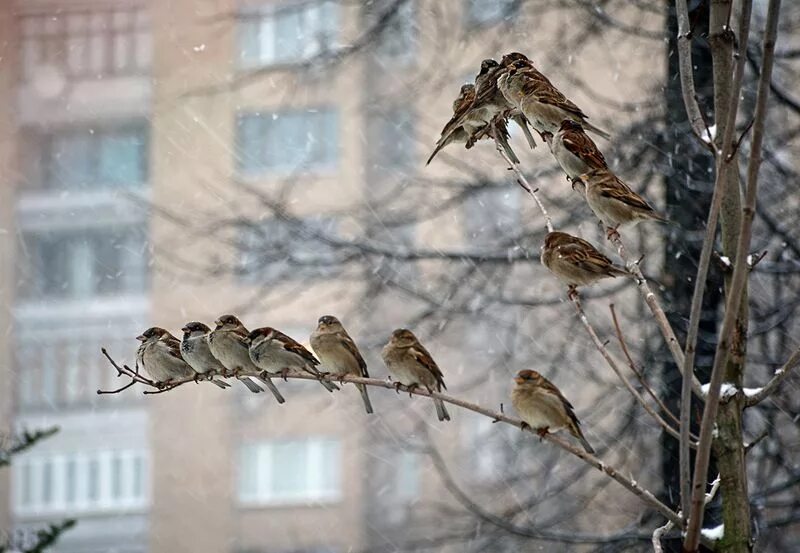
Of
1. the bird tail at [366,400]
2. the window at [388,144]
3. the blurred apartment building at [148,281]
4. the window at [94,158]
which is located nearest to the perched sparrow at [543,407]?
the bird tail at [366,400]

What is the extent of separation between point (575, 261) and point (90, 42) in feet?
60.4

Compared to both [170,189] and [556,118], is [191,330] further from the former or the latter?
[170,189]

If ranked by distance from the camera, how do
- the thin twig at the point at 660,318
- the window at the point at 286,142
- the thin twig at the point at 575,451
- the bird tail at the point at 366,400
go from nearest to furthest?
the thin twig at the point at 575,451 → the thin twig at the point at 660,318 → the bird tail at the point at 366,400 → the window at the point at 286,142

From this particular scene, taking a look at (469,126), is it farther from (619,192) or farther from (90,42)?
(90,42)

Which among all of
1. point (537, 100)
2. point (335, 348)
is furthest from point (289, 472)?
point (537, 100)

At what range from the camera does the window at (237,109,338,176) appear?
64.1 feet

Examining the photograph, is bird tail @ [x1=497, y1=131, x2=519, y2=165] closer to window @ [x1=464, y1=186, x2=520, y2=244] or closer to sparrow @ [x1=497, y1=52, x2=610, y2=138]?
sparrow @ [x1=497, y1=52, x2=610, y2=138]

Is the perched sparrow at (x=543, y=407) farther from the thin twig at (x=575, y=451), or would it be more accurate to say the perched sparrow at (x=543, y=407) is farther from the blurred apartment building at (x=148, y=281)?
the blurred apartment building at (x=148, y=281)

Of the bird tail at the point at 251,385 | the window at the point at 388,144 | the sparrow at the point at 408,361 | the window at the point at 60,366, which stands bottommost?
the bird tail at the point at 251,385

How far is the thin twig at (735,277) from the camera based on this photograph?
2.41 m

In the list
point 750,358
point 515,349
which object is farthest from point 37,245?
point 750,358

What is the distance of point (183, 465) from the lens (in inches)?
803

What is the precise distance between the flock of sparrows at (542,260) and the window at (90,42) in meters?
17.0

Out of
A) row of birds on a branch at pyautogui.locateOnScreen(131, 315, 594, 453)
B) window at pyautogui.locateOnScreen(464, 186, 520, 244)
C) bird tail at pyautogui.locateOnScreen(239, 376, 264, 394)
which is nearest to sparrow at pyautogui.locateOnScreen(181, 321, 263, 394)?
row of birds on a branch at pyautogui.locateOnScreen(131, 315, 594, 453)
